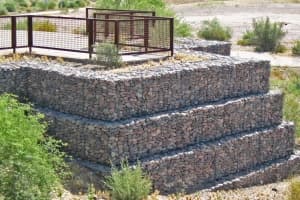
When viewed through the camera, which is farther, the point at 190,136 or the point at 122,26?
the point at 122,26

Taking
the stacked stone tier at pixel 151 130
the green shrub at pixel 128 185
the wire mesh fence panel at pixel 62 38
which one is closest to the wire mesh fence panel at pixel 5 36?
the wire mesh fence panel at pixel 62 38

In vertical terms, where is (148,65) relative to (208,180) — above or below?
above

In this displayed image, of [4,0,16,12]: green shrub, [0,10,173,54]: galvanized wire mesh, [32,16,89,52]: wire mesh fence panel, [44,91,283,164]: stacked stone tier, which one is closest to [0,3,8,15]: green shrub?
[4,0,16,12]: green shrub

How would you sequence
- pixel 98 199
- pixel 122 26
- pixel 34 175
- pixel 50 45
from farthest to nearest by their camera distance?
pixel 122 26
pixel 50 45
pixel 98 199
pixel 34 175

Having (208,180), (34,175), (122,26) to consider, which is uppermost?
(122,26)

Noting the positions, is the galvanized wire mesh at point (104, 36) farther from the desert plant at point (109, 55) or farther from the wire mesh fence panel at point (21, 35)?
the desert plant at point (109, 55)

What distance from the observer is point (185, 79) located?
19.9 metres

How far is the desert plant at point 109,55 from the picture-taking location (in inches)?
824

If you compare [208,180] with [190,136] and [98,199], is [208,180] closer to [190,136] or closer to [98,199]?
[190,136]

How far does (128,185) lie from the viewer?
16.6 meters

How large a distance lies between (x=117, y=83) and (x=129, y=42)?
651 cm

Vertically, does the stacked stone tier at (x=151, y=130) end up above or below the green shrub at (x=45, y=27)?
below

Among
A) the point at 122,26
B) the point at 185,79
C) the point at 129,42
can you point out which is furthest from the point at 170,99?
the point at 122,26

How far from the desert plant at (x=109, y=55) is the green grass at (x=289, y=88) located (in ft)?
21.4
